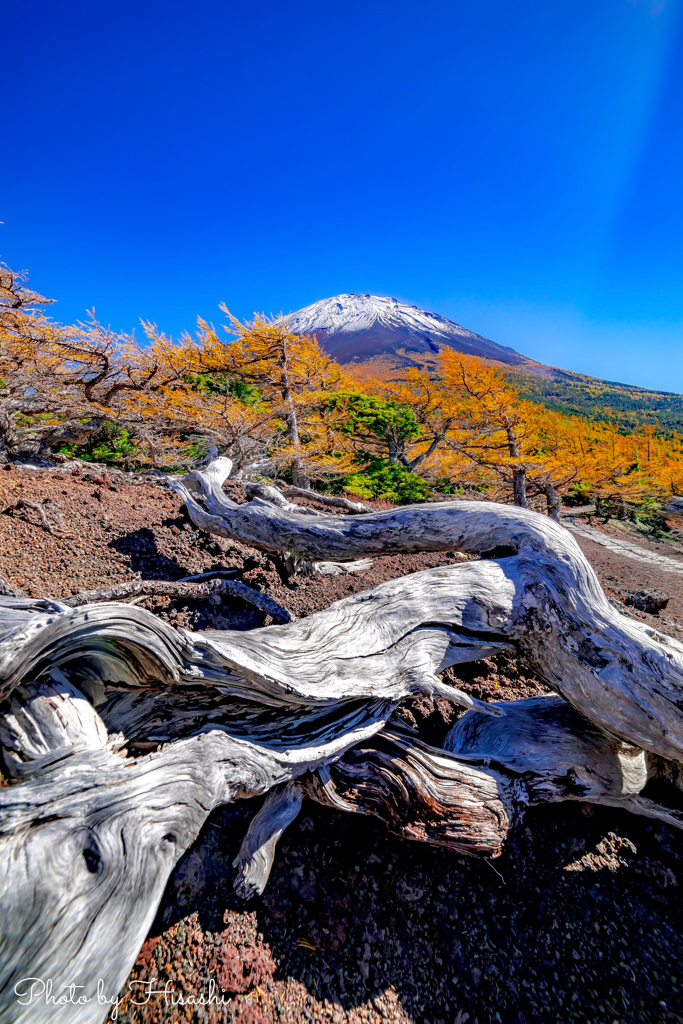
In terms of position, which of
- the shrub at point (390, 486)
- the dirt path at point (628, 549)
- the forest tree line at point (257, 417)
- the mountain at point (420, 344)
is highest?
the mountain at point (420, 344)

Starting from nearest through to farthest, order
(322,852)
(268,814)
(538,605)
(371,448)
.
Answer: (268,814)
(322,852)
(538,605)
(371,448)

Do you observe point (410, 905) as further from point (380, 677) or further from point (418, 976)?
point (380, 677)

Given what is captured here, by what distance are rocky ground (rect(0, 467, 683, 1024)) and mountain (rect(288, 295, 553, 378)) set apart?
67364 millimetres

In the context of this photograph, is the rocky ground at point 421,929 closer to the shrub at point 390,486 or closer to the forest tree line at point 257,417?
the forest tree line at point 257,417

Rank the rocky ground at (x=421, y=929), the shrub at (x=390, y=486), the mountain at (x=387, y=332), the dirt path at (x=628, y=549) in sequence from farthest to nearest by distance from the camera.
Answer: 1. the mountain at (x=387, y=332)
2. the dirt path at (x=628, y=549)
3. the shrub at (x=390, y=486)
4. the rocky ground at (x=421, y=929)

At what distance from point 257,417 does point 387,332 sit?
3232 inches

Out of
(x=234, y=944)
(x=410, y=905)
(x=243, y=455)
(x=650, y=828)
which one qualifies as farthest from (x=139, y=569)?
(x=243, y=455)

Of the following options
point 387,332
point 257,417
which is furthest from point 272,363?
point 387,332

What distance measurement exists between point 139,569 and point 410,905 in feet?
9.55

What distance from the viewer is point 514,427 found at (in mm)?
9727

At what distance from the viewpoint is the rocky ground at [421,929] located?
4.84ft

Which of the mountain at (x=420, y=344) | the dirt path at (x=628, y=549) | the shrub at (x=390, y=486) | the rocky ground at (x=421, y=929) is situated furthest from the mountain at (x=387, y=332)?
the rocky ground at (x=421, y=929)

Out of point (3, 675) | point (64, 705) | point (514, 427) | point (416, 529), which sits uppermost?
point (514, 427)

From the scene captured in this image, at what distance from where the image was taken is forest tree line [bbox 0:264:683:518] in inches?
321
